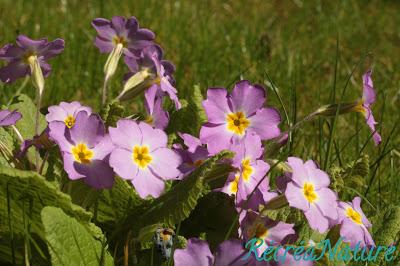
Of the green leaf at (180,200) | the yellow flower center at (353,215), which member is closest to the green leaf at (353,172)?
the yellow flower center at (353,215)

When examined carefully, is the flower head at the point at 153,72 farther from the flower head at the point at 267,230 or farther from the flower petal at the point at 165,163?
the flower head at the point at 267,230

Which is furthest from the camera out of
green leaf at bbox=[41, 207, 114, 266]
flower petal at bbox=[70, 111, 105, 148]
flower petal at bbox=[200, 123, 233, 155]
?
flower petal at bbox=[200, 123, 233, 155]

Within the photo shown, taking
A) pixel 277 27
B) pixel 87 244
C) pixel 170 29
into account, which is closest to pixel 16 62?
pixel 87 244

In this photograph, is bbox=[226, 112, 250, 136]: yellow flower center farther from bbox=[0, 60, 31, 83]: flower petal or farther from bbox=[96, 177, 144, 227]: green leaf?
bbox=[0, 60, 31, 83]: flower petal

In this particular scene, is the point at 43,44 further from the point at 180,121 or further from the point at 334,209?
the point at 334,209

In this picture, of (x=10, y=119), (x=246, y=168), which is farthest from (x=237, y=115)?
(x=10, y=119)

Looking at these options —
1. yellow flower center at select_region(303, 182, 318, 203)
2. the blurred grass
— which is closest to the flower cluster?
yellow flower center at select_region(303, 182, 318, 203)

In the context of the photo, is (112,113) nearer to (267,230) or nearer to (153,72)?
(153,72)
